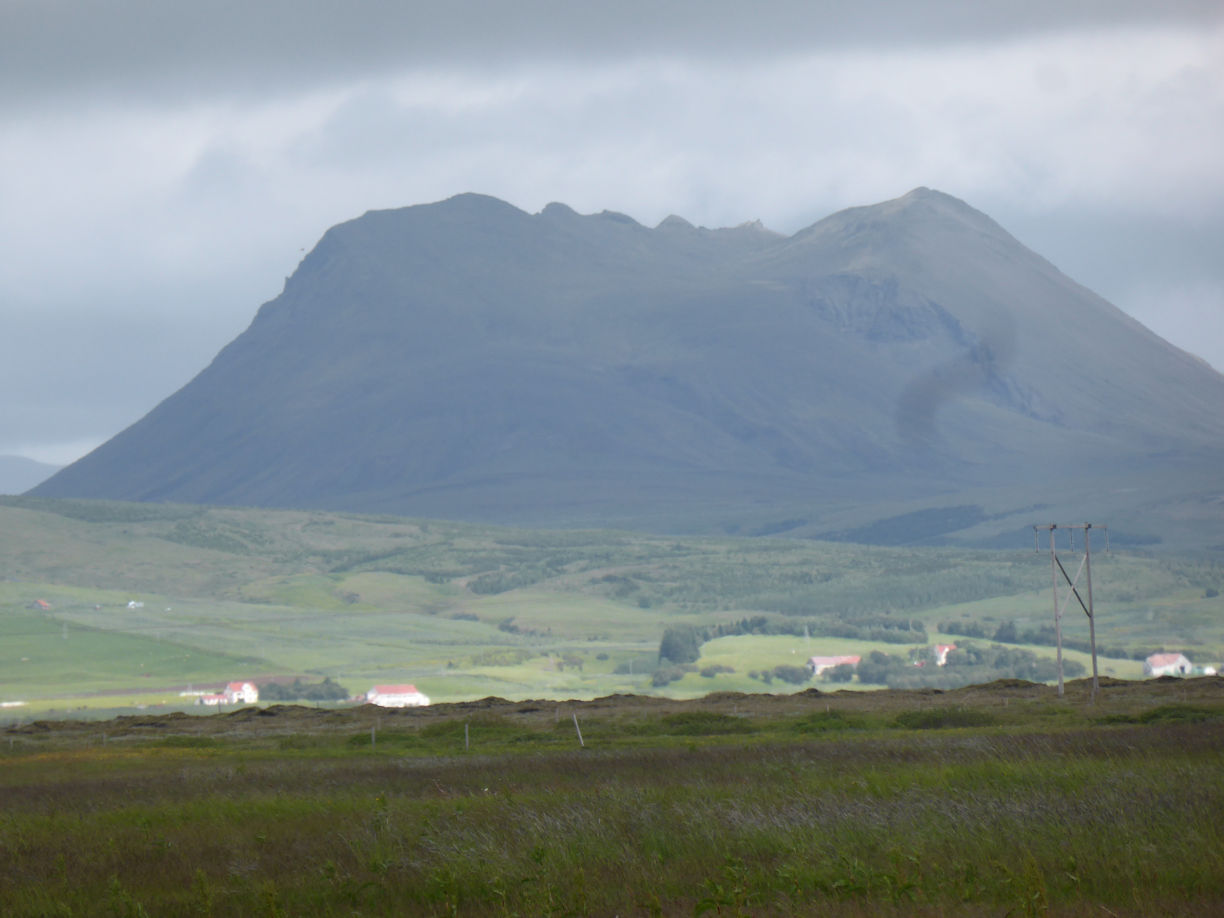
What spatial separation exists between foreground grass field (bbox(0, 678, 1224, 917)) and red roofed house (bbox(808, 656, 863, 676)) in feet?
411

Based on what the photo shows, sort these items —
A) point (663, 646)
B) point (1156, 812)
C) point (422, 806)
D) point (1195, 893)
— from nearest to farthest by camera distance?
1. point (1195, 893)
2. point (1156, 812)
3. point (422, 806)
4. point (663, 646)

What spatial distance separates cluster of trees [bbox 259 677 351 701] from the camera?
150 m

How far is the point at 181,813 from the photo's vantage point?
23.2 metres

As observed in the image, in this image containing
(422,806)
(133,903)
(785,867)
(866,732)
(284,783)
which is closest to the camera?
(785,867)

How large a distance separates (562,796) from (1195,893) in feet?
35.8

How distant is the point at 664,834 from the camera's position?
16.8 m

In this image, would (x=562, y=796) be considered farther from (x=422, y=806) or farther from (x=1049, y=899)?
(x=1049, y=899)

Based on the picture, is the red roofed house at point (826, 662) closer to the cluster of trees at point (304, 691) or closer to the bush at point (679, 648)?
the bush at point (679, 648)

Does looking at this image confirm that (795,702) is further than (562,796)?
Yes

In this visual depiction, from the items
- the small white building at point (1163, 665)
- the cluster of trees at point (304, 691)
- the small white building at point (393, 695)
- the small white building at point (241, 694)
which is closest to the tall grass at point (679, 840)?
the small white building at point (393, 695)

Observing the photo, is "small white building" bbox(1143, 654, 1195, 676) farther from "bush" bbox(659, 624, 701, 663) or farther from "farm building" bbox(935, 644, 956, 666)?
"bush" bbox(659, 624, 701, 663)

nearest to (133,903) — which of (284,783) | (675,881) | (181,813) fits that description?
(675,881)

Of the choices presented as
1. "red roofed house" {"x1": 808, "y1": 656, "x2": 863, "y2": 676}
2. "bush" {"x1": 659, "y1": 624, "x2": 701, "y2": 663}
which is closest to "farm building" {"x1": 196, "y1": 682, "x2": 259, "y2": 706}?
"bush" {"x1": 659, "y1": 624, "x2": 701, "y2": 663}

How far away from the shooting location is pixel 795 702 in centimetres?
6309
